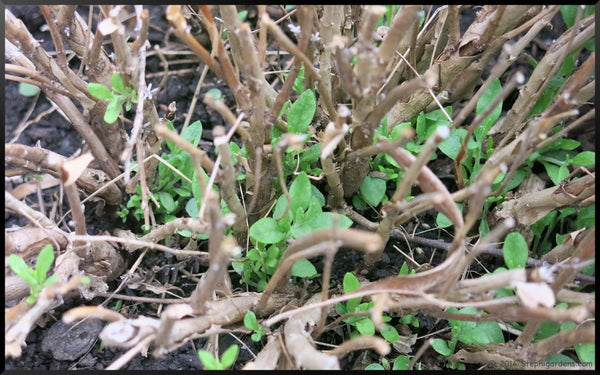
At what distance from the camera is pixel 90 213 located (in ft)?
4.33

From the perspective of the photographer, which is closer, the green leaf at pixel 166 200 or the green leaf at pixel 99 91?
the green leaf at pixel 99 91

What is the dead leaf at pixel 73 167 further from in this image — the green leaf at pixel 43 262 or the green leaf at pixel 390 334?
the green leaf at pixel 390 334

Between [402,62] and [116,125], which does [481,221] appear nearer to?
[402,62]

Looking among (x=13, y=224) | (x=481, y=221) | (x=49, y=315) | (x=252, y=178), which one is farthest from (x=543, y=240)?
(x=13, y=224)

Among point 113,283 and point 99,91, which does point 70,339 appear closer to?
point 113,283

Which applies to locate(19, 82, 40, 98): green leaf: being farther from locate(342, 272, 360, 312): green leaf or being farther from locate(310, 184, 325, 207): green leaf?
locate(342, 272, 360, 312): green leaf

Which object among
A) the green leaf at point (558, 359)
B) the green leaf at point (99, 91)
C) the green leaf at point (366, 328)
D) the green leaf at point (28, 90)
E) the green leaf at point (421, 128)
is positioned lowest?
the green leaf at point (558, 359)

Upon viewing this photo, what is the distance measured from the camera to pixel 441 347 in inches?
41.6

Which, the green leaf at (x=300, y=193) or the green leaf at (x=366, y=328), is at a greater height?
the green leaf at (x=300, y=193)

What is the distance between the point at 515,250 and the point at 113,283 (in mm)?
819

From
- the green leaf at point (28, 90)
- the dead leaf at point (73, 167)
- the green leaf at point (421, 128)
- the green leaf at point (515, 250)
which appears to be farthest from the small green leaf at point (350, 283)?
the green leaf at point (28, 90)

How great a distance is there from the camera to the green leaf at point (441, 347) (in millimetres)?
1052

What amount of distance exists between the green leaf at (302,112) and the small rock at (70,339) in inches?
22.9

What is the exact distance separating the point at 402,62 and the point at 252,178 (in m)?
0.41
